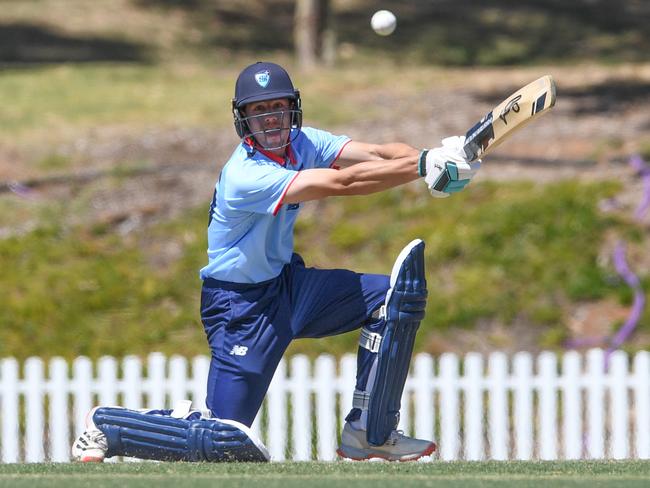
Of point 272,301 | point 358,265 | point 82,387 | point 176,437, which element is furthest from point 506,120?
point 358,265

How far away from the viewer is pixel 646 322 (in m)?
9.78

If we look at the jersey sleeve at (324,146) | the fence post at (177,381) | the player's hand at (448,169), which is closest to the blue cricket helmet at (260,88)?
the jersey sleeve at (324,146)

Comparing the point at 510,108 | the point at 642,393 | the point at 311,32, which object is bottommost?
the point at 642,393

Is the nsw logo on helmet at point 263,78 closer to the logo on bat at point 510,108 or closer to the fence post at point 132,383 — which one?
the logo on bat at point 510,108

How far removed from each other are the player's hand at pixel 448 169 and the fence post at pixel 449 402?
3.16 m

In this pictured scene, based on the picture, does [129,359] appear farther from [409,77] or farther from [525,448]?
[409,77]

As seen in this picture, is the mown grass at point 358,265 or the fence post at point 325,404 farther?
the mown grass at point 358,265

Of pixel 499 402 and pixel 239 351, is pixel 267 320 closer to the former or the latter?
pixel 239 351

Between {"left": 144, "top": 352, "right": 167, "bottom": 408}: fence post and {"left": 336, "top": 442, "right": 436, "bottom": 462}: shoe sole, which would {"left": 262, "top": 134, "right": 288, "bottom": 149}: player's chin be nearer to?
{"left": 336, "top": 442, "right": 436, "bottom": 462}: shoe sole

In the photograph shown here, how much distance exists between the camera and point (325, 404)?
8.27 metres

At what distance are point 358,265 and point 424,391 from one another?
263cm

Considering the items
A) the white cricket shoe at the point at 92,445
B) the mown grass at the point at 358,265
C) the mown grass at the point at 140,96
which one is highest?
the mown grass at the point at 140,96

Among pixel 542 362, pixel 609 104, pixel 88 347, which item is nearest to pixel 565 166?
pixel 609 104

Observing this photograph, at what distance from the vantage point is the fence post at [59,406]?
8.40m
